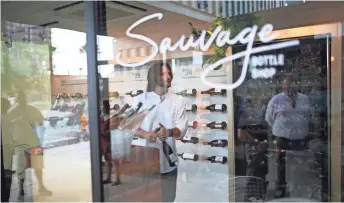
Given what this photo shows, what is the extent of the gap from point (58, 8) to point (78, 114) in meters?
1.15

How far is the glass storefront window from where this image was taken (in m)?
2.20

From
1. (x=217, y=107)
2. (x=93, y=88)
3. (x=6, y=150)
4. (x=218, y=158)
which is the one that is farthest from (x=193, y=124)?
(x=93, y=88)

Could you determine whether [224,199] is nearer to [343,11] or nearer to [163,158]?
[163,158]

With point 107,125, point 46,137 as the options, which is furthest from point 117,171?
point 46,137

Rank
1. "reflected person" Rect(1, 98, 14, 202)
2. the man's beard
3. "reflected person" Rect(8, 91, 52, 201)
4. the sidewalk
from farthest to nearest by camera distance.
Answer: the man's beard → "reflected person" Rect(8, 91, 52, 201) → the sidewalk → "reflected person" Rect(1, 98, 14, 202)

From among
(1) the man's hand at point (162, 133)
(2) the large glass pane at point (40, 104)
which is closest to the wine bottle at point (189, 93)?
(1) the man's hand at point (162, 133)

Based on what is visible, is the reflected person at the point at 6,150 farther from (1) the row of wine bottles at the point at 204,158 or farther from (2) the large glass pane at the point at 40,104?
(1) the row of wine bottles at the point at 204,158

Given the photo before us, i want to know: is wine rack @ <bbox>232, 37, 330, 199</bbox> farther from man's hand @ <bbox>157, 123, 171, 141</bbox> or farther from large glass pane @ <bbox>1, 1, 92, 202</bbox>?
large glass pane @ <bbox>1, 1, 92, 202</bbox>

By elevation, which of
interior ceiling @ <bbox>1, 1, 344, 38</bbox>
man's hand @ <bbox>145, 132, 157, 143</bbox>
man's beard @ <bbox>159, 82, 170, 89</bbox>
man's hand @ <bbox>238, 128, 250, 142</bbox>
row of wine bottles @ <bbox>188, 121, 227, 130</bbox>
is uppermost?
interior ceiling @ <bbox>1, 1, 344, 38</bbox>

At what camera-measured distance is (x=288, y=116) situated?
14.2 ft

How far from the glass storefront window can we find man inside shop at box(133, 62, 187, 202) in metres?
0.01

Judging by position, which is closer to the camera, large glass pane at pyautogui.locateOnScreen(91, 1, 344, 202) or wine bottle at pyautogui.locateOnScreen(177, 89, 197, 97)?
large glass pane at pyautogui.locateOnScreen(91, 1, 344, 202)

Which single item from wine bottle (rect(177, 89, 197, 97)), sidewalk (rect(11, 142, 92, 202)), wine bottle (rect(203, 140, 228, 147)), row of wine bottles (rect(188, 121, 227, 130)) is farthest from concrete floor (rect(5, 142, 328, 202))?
wine bottle (rect(177, 89, 197, 97))

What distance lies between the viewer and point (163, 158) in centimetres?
346
